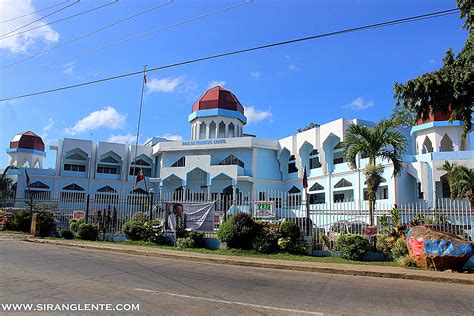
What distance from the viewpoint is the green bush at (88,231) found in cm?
2108

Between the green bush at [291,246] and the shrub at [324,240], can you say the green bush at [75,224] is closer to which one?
the green bush at [291,246]

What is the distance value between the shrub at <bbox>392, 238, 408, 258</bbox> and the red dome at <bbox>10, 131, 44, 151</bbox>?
50525 millimetres

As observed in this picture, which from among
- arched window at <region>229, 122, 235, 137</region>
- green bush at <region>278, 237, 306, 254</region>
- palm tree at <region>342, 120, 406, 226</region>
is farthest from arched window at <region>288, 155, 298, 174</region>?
green bush at <region>278, 237, 306, 254</region>

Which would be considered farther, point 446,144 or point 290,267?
point 446,144

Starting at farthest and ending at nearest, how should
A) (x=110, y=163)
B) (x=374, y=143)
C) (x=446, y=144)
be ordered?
(x=110, y=163) < (x=446, y=144) < (x=374, y=143)

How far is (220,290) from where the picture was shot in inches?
329

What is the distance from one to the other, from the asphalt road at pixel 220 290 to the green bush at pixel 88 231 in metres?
9.03

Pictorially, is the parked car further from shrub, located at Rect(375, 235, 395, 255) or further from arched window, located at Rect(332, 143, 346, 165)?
arched window, located at Rect(332, 143, 346, 165)

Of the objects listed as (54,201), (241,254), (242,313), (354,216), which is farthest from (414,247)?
(54,201)

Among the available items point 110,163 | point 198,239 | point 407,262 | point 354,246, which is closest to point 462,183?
point 354,246

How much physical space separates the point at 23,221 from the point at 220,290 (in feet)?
72.2

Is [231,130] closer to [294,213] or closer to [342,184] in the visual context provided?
[342,184]

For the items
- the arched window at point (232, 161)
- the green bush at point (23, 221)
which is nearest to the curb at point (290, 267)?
the green bush at point (23, 221)

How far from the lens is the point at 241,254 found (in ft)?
52.1
